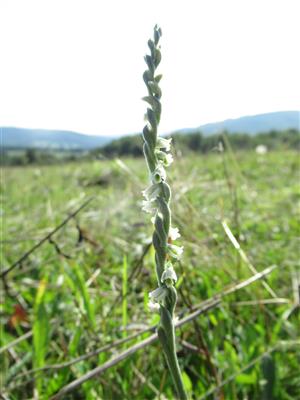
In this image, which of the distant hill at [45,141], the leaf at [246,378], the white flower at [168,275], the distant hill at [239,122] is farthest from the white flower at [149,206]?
the distant hill at [239,122]

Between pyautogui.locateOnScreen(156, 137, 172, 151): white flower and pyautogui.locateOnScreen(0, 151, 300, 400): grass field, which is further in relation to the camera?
pyautogui.locateOnScreen(0, 151, 300, 400): grass field

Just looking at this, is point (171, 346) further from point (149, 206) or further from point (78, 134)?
point (78, 134)

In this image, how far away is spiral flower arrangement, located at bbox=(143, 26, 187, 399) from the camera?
75 centimetres

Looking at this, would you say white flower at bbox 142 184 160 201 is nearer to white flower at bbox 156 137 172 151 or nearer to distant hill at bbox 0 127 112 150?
white flower at bbox 156 137 172 151

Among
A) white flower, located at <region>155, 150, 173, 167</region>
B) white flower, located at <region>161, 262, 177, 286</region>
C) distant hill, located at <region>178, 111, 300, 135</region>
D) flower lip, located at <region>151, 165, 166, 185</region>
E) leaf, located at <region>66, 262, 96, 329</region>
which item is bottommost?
leaf, located at <region>66, 262, 96, 329</region>

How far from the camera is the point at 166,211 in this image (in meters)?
0.77

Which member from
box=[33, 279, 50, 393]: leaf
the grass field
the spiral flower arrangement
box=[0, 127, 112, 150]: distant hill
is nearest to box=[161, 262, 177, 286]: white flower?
the spiral flower arrangement

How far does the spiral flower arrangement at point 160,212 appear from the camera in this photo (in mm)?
749

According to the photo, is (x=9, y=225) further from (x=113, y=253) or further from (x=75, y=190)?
(x=75, y=190)

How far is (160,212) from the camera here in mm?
775

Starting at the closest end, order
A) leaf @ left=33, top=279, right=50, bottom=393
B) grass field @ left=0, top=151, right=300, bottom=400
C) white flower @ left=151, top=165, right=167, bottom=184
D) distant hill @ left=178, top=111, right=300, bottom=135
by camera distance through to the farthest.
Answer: white flower @ left=151, top=165, right=167, bottom=184 → grass field @ left=0, top=151, right=300, bottom=400 → leaf @ left=33, top=279, right=50, bottom=393 → distant hill @ left=178, top=111, right=300, bottom=135

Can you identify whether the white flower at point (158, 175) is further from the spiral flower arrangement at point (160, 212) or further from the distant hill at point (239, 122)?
the distant hill at point (239, 122)

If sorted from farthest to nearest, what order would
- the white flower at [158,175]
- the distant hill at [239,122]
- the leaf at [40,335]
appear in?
the distant hill at [239,122]
the leaf at [40,335]
the white flower at [158,175]

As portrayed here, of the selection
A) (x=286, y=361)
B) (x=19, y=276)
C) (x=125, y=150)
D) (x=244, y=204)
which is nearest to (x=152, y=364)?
(x=286, y=361)
